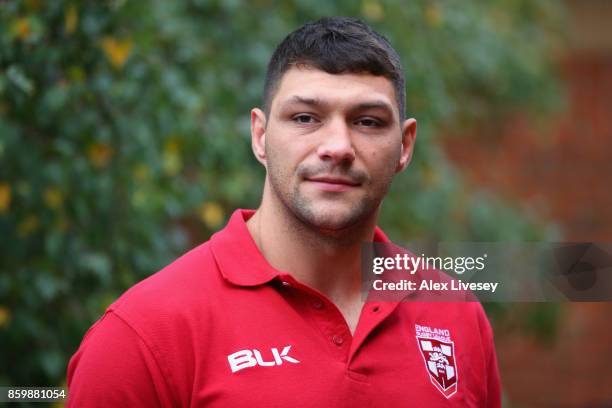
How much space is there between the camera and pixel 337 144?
7.57 feet

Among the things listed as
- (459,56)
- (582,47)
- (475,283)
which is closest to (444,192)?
(459,56)

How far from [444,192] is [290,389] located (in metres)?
3.65

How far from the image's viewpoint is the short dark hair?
7.79 ft

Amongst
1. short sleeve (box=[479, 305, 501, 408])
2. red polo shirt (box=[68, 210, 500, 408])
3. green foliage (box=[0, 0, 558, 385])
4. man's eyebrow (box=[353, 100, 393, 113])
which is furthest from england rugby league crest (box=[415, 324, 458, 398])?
green foliage (box=[0, 0, 558, 385])

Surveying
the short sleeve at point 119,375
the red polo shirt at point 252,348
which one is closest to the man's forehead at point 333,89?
the red polo shirt at point 252,348

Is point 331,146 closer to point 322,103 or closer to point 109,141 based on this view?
point 322,103

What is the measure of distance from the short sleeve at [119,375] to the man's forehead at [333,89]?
2.28ft

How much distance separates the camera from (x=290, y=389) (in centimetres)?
214

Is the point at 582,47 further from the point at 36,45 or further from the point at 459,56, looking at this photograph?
the point at 36,45

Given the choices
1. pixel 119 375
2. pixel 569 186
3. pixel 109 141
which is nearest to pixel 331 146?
pixel 119 375

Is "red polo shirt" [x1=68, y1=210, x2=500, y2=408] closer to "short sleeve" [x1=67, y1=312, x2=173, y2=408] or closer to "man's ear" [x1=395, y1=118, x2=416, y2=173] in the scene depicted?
"short sleeve" [x1=67, y1=312, x2=173, y2=408]

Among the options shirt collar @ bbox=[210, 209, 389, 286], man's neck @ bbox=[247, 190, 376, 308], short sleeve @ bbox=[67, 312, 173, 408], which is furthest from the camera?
man's neck @ bbox=[247, 190, 376, 308]

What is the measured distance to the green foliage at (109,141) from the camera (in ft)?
12.2

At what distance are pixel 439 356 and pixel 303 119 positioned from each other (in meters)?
0.67
